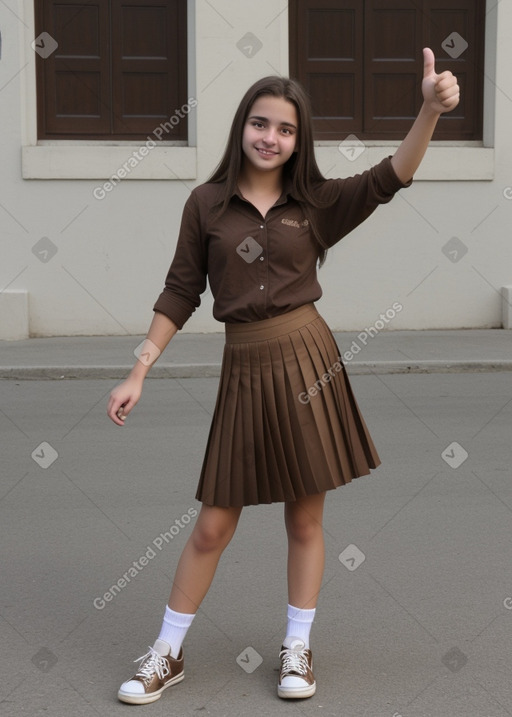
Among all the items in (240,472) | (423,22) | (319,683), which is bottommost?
(319,683)

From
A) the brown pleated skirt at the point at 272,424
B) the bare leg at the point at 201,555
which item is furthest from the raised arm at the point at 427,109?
the bare leg at the point at 201,555

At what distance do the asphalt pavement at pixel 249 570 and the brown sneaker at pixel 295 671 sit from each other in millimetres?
38

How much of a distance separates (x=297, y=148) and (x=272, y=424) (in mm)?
838

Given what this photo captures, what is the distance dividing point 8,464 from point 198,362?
3821 millimetres

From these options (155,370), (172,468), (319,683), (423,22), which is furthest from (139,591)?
(423,22)

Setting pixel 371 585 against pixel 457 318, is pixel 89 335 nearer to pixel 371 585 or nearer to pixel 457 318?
pixel 457 318

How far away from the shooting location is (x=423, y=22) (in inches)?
516

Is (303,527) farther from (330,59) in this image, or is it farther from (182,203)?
(330,59)

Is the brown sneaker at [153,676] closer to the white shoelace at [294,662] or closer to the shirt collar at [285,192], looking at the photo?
the white shoelace at [294,662]

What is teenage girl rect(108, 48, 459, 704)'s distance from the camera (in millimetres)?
3596

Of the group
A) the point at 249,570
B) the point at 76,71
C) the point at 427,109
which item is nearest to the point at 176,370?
the point at 76,71

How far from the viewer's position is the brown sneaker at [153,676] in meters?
3.64

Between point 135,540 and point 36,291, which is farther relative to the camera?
point 36,291

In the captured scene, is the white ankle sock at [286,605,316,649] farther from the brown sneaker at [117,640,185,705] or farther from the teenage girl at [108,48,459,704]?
the brown sneaker at [117,640,185,705]
